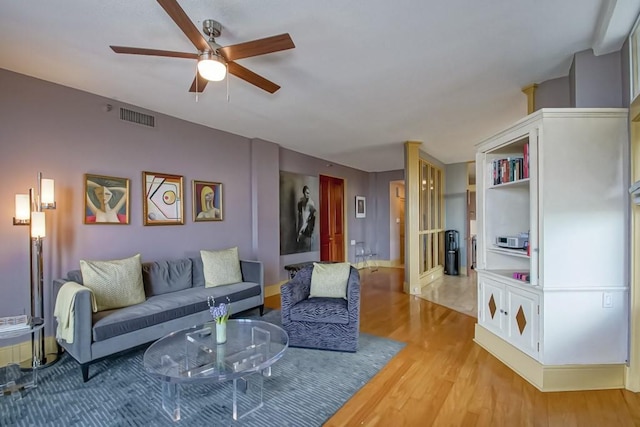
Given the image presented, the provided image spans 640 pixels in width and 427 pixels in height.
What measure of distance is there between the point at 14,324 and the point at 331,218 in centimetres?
552

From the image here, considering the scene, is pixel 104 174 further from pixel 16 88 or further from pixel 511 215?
pixel 511 215

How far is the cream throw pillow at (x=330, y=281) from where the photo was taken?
3.32 meters

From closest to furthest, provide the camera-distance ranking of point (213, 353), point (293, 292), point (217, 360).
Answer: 1. point (217, 360)
2. point (213, 353)
3. point (293, 292)

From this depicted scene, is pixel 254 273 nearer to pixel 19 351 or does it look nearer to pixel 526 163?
pixel 19 351

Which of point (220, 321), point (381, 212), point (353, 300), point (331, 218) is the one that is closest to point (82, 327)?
point (220, 321)

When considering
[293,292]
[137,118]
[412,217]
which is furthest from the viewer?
[412,217]

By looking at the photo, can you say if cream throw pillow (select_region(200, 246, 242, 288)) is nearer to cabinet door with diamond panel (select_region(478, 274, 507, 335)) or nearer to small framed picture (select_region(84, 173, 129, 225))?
small framed picture (select_region(84, 173, 129, 225))

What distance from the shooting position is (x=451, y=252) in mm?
6891

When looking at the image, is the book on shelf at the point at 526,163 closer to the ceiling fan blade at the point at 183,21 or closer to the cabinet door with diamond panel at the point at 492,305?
the cabinet door with diamond panel at the point at 492,305

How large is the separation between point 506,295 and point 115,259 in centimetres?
405

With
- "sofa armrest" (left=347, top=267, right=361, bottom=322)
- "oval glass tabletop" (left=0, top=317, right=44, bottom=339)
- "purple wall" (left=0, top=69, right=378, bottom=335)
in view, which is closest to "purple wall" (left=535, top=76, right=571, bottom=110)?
"sofa armrest" (left=347, top=267, right=361, bottom=322)

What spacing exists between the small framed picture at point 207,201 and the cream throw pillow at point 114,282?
1.22m

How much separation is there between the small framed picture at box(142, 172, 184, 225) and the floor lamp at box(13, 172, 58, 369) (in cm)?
100

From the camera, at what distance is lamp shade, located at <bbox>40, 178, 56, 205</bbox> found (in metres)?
2.65
